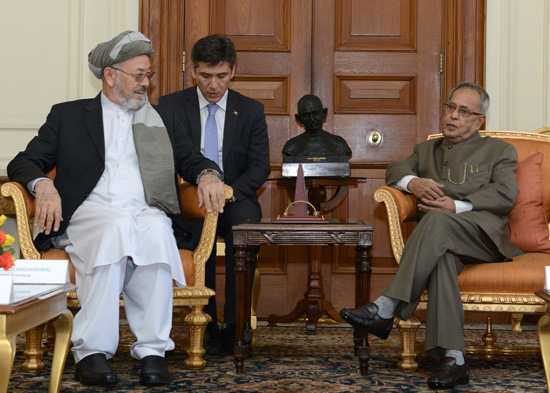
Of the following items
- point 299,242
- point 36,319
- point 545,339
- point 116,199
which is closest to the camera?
point 36,319

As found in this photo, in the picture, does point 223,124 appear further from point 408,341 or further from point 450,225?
point 408,341

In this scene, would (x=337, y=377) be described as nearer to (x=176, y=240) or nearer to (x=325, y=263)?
(x=176, y=240)

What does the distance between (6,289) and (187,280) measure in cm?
117

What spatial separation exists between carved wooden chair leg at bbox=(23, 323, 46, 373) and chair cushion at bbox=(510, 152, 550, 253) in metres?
2.13

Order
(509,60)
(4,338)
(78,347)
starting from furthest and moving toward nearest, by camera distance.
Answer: (509,60) < (78,347) < (4,338)

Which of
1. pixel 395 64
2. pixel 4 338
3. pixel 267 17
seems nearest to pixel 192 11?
pixel 267 17

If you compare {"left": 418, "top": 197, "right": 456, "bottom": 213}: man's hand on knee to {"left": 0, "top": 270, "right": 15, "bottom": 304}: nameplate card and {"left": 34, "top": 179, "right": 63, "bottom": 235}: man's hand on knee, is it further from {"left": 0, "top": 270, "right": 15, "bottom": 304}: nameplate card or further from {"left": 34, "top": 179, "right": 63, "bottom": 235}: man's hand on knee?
{"left": 0, "top": 270, "right": 15, "bottom": 304}: nameplate card

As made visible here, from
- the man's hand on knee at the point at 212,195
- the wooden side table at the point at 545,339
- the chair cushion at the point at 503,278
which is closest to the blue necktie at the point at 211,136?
the man's hand on knee at the point at 212,195

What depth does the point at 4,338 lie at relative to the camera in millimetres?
1817

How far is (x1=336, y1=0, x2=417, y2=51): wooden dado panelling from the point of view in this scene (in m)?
4.42

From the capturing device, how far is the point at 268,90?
4.45 metres

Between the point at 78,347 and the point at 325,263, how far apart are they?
207 cm

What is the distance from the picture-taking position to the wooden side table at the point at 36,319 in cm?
182

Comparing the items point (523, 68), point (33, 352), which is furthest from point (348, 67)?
point (33, 352)
